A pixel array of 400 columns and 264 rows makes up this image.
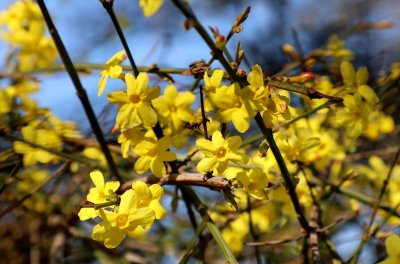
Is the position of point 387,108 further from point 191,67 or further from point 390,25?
point 191,67

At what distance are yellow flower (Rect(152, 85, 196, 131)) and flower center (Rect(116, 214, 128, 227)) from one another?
20 cm

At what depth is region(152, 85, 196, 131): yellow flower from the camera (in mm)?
871

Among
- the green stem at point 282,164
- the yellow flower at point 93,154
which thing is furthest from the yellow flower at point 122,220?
the yellow flower at point 93,154

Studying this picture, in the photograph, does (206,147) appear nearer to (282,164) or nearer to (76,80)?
(282,164)

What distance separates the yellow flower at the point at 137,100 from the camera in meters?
0.87

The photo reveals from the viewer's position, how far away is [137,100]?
2.91 feet

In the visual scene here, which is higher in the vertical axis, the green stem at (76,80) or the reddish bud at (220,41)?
the green stem at (76,80)

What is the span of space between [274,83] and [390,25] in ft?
3.09

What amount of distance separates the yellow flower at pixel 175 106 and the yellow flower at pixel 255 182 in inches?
5.7

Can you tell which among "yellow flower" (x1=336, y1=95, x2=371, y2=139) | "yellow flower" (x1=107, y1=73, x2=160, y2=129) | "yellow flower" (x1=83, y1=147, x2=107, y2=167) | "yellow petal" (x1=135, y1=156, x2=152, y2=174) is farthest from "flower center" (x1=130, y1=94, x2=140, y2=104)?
"yellow flower" (x1=83, y1=147, x2=107, y2=167)

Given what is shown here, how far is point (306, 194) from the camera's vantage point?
4.02ft

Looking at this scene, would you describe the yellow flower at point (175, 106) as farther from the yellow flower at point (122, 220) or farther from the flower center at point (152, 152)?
the yellow flower at point (122, 220)

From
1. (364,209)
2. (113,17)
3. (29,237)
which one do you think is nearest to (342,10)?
(364,209)

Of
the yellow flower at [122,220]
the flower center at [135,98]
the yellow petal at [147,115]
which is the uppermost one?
the flower center at [135,98]
